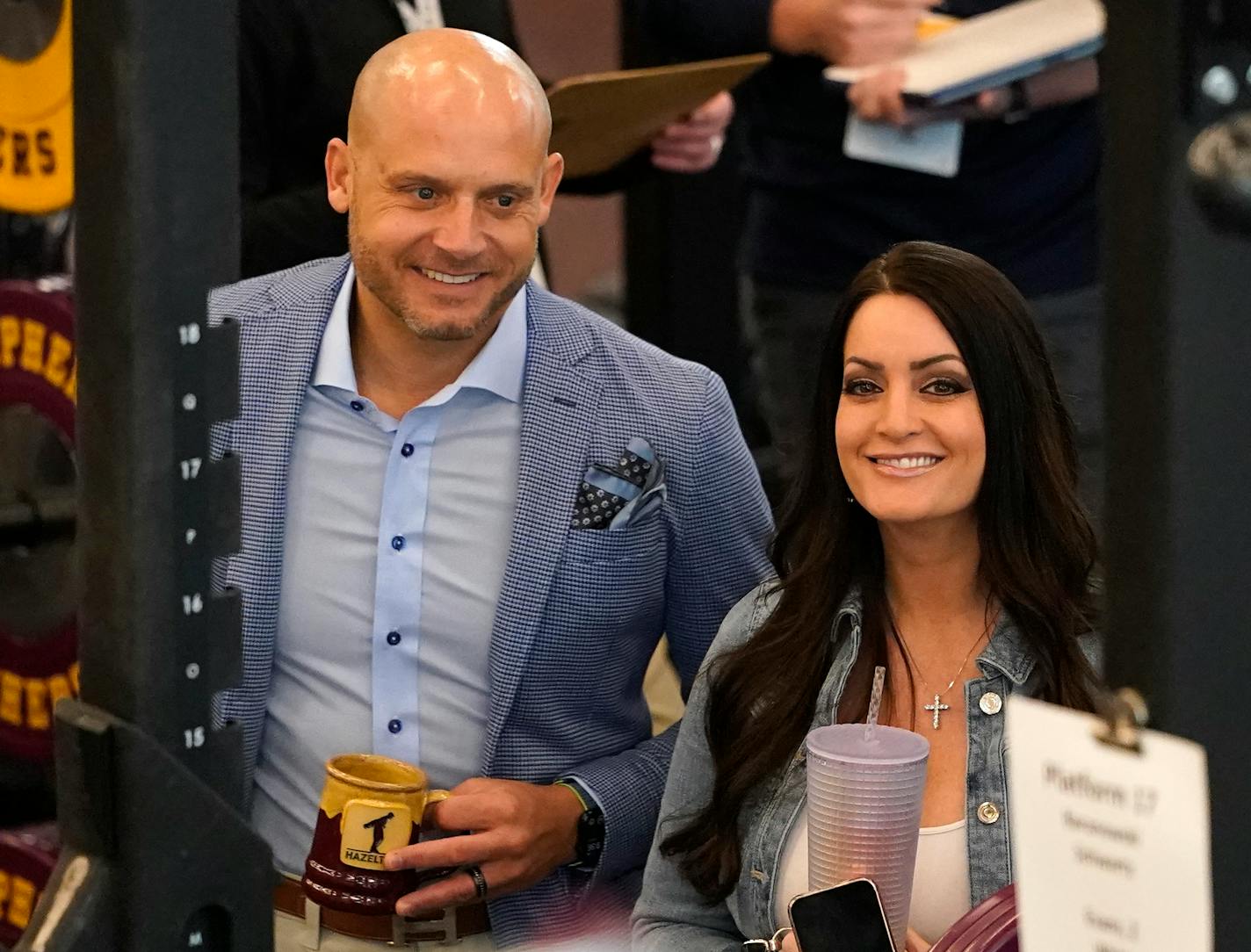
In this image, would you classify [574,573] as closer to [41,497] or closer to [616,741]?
[616,741]

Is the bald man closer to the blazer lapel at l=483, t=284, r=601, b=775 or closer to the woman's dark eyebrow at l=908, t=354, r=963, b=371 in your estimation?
the blazer lapel at l=483, t=284, r=601, b=775

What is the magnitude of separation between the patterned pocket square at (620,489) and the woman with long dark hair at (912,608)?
0.82 feet

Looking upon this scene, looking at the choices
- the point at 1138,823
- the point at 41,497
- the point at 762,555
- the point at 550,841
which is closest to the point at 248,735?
the point at 550,841

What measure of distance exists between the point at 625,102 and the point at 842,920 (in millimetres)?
1520

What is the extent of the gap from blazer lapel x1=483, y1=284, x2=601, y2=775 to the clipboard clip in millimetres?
1532

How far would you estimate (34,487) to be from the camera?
3.03 metres

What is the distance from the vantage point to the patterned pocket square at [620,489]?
2283 millimetres

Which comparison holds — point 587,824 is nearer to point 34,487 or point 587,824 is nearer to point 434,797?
point 434,797

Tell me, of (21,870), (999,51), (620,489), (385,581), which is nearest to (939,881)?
(620,489)

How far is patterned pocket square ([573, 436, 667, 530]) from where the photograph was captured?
228 centimetres

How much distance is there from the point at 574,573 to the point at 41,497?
1145mm

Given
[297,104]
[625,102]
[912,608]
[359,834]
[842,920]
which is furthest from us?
[297,104]

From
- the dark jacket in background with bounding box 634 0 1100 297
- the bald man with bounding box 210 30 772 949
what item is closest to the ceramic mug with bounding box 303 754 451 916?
the bald man with bounding box 210 30 772 949

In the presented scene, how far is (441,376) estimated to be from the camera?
232 centimetres
